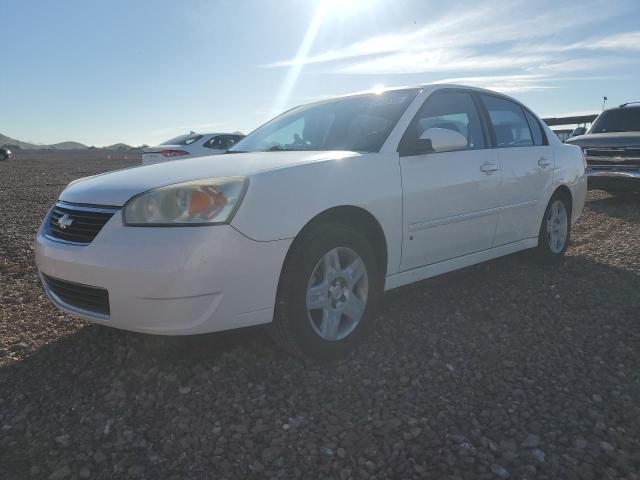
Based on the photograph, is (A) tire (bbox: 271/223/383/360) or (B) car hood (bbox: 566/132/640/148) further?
(B) car hood (bbox: 566/132/640/148)

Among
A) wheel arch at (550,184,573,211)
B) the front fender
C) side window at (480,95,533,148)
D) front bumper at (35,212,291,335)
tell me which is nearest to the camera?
A: front bumper at (35,212,291,335)

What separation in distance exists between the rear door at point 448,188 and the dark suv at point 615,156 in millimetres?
5710

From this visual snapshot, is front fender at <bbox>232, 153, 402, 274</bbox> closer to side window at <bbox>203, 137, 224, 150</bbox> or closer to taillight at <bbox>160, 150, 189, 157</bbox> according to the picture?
taillight at <bbox>160, 150, 189, 157</bbox>

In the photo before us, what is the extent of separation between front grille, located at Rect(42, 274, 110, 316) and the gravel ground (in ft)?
1.26

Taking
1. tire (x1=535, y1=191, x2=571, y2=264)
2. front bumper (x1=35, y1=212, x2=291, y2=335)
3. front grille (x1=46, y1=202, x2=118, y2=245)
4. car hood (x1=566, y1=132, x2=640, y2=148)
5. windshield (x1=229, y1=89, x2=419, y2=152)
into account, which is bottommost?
tire (x1=535, y1=191, x2=571, y2=264)

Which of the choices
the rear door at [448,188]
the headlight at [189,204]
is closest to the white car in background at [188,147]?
the rear door at [448,188]

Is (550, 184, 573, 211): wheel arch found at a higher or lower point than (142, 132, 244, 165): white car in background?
lower

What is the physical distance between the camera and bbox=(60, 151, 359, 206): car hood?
9.04ft

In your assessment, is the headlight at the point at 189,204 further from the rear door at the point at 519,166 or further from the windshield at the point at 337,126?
the rear door at the point at 519,166

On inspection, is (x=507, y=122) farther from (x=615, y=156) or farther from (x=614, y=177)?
(x=615, y=156)

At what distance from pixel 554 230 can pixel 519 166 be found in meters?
1.07

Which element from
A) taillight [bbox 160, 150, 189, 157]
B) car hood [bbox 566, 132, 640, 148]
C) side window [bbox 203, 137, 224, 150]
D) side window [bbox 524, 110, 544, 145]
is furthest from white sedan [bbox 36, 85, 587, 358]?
side window [bbox 203, 137, 224, 150]

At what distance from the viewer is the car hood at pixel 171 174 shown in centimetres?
275

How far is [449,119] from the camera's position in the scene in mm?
4035
